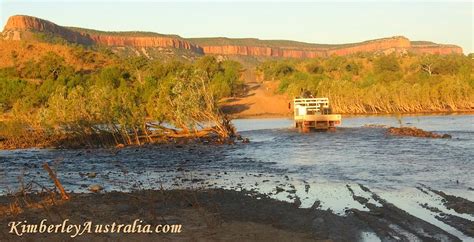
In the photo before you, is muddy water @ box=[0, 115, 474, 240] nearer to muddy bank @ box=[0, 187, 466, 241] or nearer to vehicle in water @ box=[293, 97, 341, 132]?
muddy bank @ box=[0, 187, 466, 241]

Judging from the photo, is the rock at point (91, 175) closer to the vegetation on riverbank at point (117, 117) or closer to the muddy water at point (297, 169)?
the muddy water at point (297, 169)

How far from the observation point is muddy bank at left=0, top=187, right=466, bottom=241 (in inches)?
495

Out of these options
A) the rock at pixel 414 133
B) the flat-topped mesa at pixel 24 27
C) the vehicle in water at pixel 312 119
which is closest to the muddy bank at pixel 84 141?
the vehicle in water at pixel 312 119

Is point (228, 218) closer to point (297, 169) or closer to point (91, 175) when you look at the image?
point (91, 175)

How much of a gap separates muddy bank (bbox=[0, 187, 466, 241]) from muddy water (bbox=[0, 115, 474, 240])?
653 millimetres

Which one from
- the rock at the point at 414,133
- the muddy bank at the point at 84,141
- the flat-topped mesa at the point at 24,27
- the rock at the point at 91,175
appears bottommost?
the muddy bank at the point at 84,141

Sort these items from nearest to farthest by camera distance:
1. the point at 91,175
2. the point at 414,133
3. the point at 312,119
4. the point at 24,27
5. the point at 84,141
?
the point at 91,175
the point at 84,141
the point at 414,133
the point at 312,119
the point at 24,27

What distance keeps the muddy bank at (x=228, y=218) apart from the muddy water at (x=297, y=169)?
0.65 m

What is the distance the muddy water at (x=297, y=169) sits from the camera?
18.7 meters

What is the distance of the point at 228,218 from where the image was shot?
576 inches

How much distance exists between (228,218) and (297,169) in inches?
490

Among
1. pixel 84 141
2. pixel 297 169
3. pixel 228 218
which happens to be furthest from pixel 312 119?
pixel 228 218

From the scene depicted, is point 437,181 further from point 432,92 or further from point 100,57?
point 100,57

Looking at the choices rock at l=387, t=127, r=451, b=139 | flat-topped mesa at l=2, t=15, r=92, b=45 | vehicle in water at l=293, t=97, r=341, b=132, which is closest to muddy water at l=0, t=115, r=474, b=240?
rock at l=387, t=127, r=451, b=139
